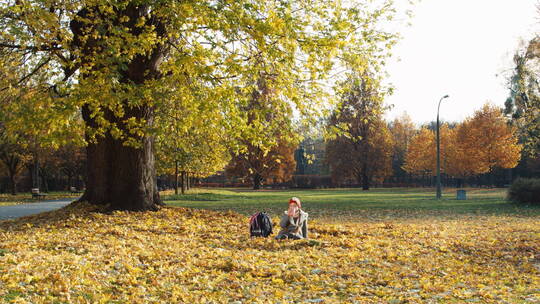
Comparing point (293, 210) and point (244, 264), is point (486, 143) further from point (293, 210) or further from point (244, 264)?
point (244, 264)

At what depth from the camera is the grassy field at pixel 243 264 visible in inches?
242

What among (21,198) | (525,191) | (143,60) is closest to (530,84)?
(525,191)

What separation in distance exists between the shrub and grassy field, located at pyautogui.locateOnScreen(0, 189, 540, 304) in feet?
45.0

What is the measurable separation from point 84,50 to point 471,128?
49433 millimetres

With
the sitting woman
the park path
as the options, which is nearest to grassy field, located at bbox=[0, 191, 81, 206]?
the park path

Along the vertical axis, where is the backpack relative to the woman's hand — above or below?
below

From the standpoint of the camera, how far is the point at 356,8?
14.1m

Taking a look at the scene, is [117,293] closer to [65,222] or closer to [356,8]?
[65,222]

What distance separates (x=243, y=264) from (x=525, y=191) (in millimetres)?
23462

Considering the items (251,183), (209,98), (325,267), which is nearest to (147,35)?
(209,98)

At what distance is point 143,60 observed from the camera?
15.1 metres

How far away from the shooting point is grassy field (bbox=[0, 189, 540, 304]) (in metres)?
6.14

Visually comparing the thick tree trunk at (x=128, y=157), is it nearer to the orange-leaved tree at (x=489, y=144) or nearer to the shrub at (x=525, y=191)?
the shrub at (x=525, y=191)

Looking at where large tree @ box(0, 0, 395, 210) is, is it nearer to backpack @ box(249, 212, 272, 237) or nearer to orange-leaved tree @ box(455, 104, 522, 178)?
backpack @ box(249, 212, 272, 237)
